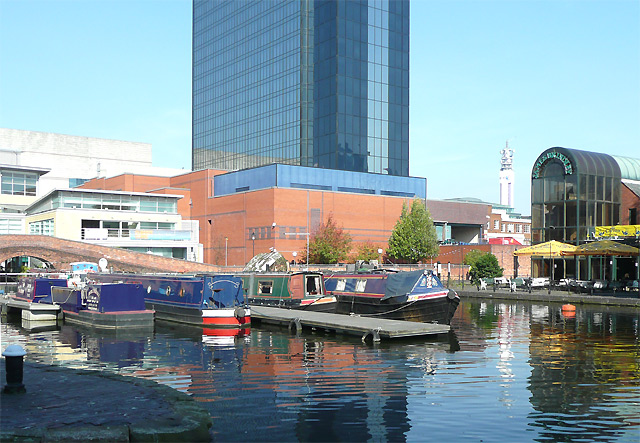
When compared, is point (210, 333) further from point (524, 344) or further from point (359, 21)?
point (359, 21)

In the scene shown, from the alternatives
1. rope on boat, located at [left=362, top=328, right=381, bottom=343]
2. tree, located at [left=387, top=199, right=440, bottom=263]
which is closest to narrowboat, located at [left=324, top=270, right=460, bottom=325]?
rope on boat, located at [left=362, top=328, right=381, bottom=343]

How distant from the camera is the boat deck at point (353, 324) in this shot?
1017 inches

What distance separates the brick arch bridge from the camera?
56.2m

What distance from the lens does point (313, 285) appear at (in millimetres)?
36969

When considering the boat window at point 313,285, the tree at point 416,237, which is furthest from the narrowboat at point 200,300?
the tree at point 416,237

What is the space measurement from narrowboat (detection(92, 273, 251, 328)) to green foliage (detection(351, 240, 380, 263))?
43.2 meters

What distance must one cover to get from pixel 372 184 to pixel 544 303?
43.5 metres

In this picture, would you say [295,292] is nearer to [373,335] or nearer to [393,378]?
[373,335]

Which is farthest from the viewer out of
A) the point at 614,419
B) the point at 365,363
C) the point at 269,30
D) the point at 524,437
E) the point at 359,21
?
the point at 269,30

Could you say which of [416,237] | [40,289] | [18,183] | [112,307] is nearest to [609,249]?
[416,237]

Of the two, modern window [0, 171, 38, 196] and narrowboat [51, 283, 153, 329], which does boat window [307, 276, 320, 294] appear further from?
modern window [0, 171, 38, 196]

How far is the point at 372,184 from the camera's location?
87.8m

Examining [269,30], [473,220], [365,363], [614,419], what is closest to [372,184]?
[473,220]

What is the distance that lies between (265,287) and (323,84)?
6491 cm
